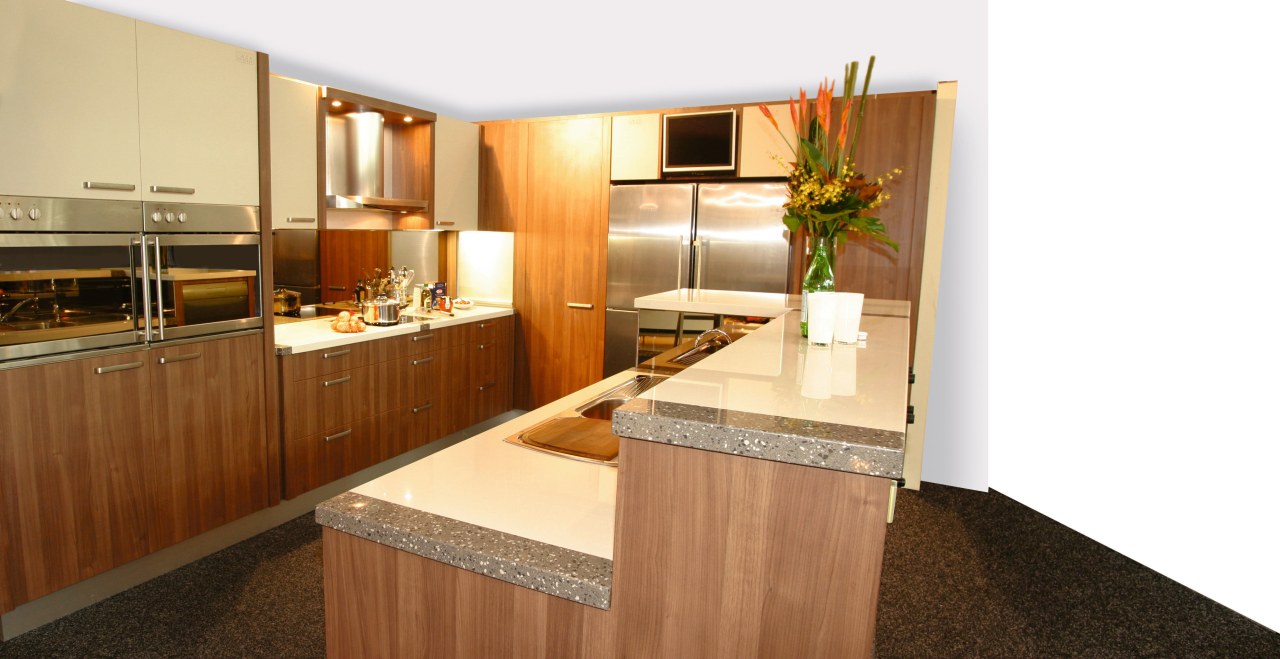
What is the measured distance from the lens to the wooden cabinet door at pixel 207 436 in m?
2.73

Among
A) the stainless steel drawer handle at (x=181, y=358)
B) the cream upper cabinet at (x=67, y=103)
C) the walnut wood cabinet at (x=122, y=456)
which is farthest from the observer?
the stainless steel drawer handle at (x=181, y=358)

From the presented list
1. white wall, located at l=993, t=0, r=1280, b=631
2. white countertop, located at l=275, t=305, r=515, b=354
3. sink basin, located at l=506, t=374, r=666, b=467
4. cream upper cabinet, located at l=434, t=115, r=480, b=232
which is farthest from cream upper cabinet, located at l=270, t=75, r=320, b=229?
white wall, located at l=993, t=0, r=1280, b=631

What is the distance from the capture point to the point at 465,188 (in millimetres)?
4656

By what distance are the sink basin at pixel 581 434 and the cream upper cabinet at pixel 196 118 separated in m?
1.81

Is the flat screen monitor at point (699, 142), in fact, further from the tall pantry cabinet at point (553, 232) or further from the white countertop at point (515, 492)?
the white countertop at point (515, 492)

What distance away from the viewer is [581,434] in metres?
2.11

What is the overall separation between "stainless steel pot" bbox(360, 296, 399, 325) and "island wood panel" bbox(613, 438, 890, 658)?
311 cm

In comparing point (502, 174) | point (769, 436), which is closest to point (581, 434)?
point (769, 436)

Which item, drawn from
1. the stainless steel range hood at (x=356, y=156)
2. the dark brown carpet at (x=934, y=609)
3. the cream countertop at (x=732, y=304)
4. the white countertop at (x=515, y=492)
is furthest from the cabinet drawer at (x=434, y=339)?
the white countertop at (x=515, y=492)

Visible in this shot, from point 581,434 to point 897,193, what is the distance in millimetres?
2472

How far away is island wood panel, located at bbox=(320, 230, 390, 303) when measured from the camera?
416 cm

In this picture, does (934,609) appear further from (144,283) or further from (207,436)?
(144,283)

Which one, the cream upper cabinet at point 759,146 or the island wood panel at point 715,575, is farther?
the cream upper cabinet at point 759,146

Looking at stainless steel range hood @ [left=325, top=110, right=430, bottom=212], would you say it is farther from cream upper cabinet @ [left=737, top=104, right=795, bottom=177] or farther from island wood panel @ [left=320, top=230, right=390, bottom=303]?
cream upper cabinet @ [left=737, top=104, right=795, bottom=177]
